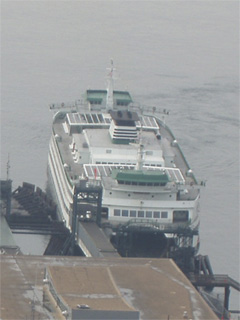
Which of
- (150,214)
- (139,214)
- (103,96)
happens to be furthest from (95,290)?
(103,96)

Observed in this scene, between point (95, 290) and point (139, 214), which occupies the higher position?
point (95, 290)

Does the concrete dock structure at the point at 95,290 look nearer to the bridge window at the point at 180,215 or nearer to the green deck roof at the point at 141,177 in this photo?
the green deck roof at the point at 141,177

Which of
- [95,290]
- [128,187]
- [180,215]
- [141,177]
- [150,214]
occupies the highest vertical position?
[141,177]

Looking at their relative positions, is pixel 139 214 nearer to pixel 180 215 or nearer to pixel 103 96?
pixel 180 215

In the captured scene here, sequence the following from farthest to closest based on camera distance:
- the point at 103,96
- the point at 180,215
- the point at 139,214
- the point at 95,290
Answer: the point at 103,96, the point at 180,215, the point at 139,214, the point at 95,290

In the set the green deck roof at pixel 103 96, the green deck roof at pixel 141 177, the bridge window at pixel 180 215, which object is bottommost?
the bridge window at pixel 180 215

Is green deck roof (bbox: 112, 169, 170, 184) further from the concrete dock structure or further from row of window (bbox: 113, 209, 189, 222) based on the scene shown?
the concrete dock structure

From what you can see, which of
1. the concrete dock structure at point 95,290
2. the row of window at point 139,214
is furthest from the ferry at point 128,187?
the concrete dock structure at point 95,290
